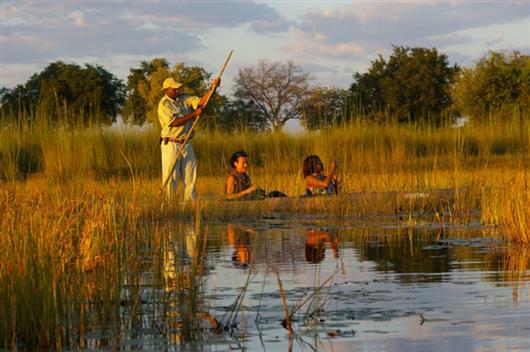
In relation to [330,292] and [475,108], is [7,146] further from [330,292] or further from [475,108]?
[475,108]

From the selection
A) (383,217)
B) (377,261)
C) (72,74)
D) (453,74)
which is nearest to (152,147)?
(383,217)

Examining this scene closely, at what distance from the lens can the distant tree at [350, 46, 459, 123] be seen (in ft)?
199

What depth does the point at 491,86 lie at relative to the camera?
1929 inches

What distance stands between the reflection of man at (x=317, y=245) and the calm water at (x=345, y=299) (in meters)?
0.02

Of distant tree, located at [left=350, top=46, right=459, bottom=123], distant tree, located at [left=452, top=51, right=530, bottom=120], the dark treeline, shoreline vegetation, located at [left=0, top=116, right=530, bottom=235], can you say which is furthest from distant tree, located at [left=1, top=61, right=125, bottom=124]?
shoreline vegetation, located at [left=0, top=116, right=530, bottom=235]

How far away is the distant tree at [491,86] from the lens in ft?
155

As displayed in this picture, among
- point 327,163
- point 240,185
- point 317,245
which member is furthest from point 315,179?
point 327,163

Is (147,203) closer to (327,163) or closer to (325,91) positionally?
(327,163)

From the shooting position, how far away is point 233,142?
1089 inches

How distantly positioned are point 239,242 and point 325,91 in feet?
214

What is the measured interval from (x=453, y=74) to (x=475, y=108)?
14902 millimetres

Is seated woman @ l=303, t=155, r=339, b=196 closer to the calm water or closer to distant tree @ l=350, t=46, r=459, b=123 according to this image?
the calm water

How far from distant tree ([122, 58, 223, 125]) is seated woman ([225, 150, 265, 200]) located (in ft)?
167

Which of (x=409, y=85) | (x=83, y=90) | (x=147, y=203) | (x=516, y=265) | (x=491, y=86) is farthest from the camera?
(x=83, y=90)
